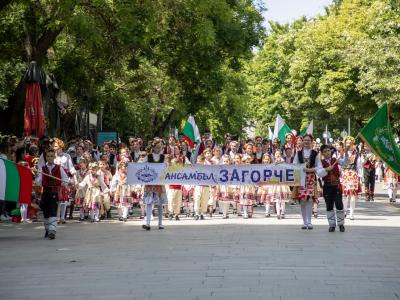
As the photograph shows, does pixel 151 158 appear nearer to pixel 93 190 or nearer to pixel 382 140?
pixel 93 190

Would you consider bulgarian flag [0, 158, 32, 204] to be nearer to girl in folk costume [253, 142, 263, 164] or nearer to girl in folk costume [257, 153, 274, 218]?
girl in folk costume [257, 153, 274, 218]

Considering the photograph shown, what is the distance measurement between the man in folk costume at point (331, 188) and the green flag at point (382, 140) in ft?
6.84

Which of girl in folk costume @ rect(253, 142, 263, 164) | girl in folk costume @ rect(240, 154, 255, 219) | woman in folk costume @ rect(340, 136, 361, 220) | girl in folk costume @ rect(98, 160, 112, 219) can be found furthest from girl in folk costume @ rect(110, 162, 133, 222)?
woman in folk costume @ rect(340, 136, 361, 220)

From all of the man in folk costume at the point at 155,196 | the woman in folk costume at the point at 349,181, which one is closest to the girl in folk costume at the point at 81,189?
the man in folk costume at the point at 155,196

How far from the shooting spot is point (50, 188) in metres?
17.1

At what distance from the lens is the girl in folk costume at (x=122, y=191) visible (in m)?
22.2

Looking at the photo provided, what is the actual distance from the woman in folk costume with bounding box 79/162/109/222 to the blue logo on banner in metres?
1.70

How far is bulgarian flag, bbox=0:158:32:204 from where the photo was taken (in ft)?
53.4

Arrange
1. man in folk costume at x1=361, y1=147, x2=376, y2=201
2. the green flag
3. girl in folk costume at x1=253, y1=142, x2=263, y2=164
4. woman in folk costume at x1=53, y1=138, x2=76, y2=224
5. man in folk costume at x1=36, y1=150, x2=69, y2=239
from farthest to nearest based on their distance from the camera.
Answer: man in folk costume at x1=361, y1=147, x2=376, y2=201
girl in folk costume at x1=253, y1=142, x2=263, y2=164
woman in folk costume at x1=53, y1=138, x2=76, y2=224
man in folk costume at x1=36, y1=150, x2=69, y2=239
the green flag

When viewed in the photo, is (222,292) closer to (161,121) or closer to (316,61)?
(316,61)

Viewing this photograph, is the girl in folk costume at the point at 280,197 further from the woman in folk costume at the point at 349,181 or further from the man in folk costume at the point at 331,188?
the man in folk costume at the point at 331,188

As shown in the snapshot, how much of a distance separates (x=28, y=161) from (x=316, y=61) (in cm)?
3305

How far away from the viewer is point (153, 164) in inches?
795

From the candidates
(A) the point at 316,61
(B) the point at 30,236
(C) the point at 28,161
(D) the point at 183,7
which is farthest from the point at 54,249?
(A) the point at 316,61
